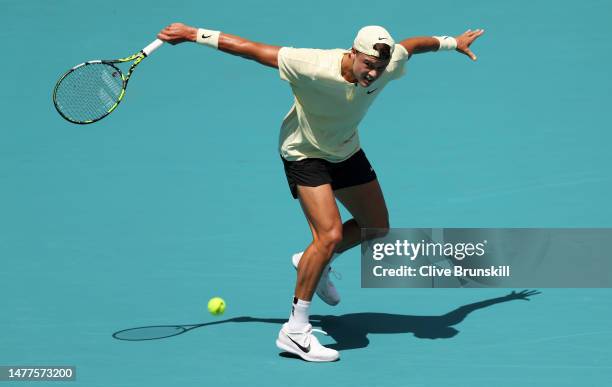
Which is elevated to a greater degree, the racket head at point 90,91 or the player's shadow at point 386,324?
the racket head at point 90,91

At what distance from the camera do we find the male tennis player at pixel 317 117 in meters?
7.17

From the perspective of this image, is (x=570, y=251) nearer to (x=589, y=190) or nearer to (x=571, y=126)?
(x=589, y=190)

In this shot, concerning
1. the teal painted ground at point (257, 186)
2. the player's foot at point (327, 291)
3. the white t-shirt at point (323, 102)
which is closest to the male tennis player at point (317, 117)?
the white t-shirt at point (323, 102)

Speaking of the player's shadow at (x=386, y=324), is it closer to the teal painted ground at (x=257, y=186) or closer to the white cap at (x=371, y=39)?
the teal painted ground at (x=257, y=186)

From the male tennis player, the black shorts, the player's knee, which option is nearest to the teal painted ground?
the male tennis player

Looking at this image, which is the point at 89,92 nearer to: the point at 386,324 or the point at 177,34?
the point at 177,34

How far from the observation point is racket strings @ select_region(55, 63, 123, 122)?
7.85m

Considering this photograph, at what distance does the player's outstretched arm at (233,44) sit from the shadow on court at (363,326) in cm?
185

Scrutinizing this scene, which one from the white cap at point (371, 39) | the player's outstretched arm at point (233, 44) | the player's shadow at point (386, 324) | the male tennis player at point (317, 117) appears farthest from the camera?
the player's shadow at point (386, 324)

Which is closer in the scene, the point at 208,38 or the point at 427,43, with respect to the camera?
the point at 208,38

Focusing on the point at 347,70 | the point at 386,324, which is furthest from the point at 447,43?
the point at 386,324

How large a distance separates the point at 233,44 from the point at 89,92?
1.22m

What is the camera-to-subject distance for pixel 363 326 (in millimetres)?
8016

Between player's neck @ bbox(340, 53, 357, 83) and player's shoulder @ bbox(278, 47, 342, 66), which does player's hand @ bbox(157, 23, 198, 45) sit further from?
player's neck @ bbox(340, 53, 357, 83)
